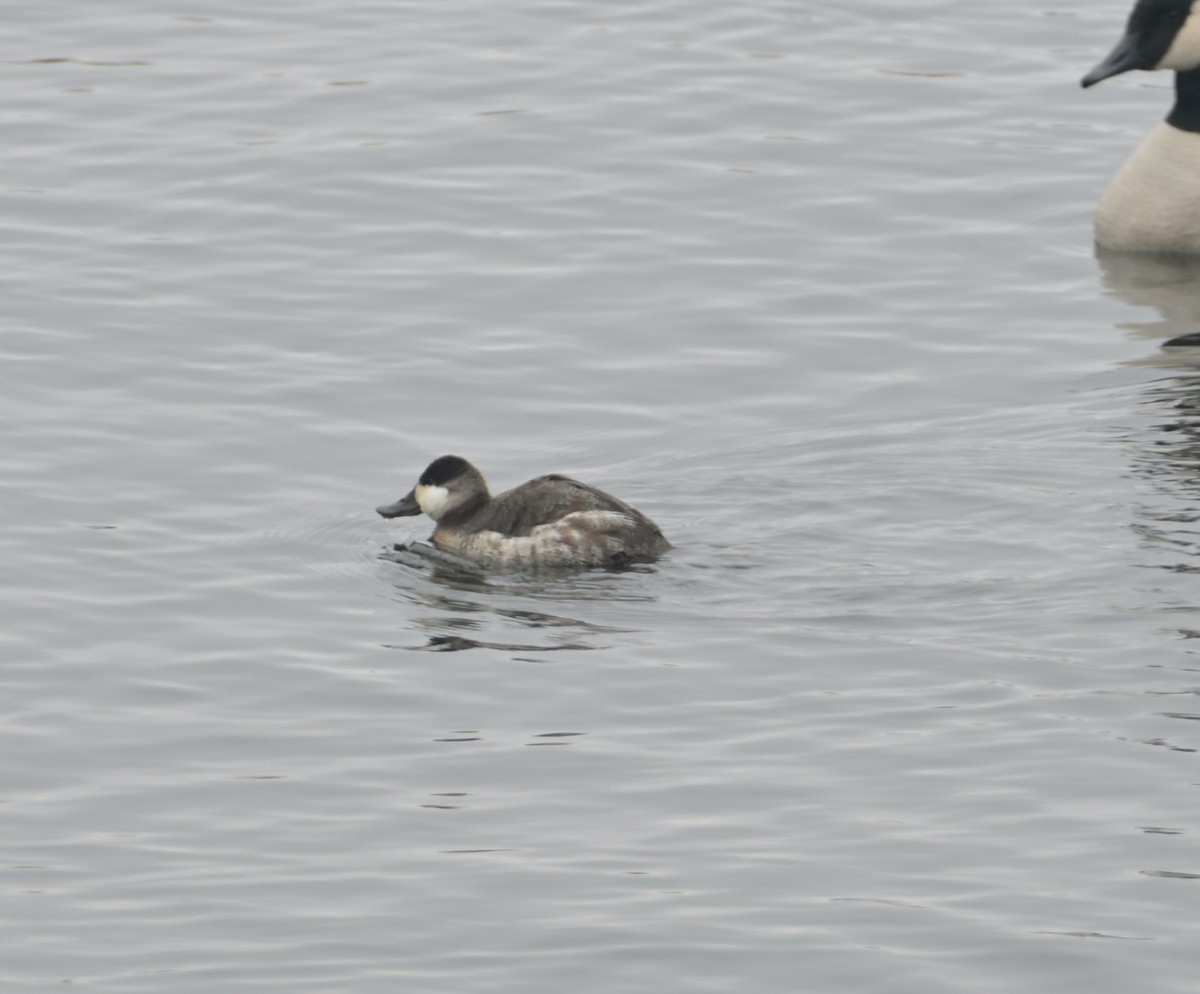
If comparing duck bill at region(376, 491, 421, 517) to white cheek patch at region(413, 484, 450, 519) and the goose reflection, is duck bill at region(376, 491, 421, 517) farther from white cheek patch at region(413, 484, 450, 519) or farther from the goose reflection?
the goose reflection

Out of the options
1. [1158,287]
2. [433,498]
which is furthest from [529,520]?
[1158,287]

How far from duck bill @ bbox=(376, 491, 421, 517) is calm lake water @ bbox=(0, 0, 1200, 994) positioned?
245 millimetres

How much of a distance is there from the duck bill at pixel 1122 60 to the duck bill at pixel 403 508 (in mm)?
7602

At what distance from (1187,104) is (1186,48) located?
483mm

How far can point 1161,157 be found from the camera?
59.7 ft

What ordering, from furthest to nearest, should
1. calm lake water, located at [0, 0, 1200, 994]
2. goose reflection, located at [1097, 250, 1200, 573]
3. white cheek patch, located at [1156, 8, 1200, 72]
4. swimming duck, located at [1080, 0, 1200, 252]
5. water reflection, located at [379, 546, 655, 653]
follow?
1. white cheek patch, located at [1156, 8, 1200, 72]
2. swimming duck, located at [1080, 0, 1200, 252]
3. goose reflection, located at [1097, 250, 1200, 573]
4. water reflection, located at [379, 546, 655, 653]
5. calm lake water, located at [0, 0, 1200, 994]

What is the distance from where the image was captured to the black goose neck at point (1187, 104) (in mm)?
18359

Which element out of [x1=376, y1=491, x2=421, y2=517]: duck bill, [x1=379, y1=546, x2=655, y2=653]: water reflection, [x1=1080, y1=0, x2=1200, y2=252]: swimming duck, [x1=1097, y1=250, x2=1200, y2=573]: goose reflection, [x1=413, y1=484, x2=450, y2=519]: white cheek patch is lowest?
[x1=379, y1=546, x2=655, y2=653]: water reflection

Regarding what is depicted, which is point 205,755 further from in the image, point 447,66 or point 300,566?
point 447,66

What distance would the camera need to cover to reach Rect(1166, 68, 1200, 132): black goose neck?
1836cm

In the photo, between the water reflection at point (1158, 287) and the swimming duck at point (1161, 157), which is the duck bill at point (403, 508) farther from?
the swimming duck at point (1161, 157)

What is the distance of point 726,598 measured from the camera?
39.4 ft

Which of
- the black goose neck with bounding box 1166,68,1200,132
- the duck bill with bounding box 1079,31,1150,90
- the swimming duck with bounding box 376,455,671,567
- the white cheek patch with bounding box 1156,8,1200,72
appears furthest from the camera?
the duck bill with bounding box 1079,31,1150,90

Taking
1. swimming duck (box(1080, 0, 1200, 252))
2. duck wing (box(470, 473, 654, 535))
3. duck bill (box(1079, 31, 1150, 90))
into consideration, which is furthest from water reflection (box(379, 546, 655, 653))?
duck bill (box(1079, 31, 1150, 90))
